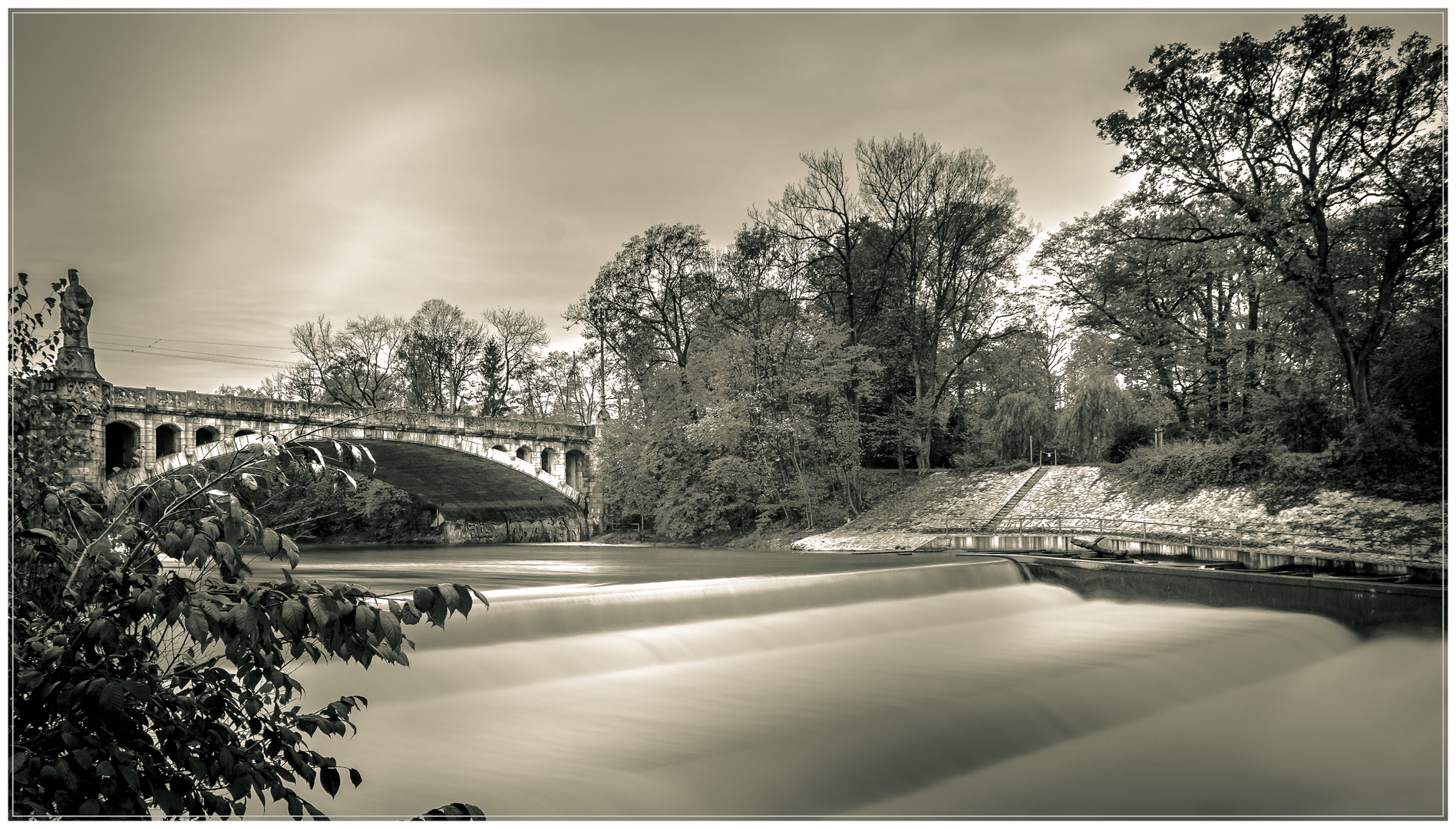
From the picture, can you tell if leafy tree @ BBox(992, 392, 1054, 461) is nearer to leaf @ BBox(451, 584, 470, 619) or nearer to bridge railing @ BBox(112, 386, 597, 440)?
bridge railing @ BBox(112, 386, 597, 440)

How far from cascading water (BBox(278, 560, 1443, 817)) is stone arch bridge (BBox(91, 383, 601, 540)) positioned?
47.8 feet

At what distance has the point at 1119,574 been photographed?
16.6 meters

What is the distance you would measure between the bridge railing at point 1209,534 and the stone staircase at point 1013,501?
0.20 feet

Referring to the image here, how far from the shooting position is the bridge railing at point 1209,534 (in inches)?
626

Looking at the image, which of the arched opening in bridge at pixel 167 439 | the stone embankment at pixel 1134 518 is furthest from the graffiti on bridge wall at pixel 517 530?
the arched opening in bridge at pixel 167 439

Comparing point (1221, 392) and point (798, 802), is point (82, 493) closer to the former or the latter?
point (798, 802)

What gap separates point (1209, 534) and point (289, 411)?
27004 millimetres

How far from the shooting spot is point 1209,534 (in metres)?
20.1

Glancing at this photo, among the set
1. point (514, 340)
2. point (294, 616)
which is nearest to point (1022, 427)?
point (514, 340)

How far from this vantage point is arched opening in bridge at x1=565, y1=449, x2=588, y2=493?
37.3 metres

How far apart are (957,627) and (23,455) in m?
11.2

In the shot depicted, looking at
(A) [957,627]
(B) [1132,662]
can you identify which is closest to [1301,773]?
(B) [1132,662]

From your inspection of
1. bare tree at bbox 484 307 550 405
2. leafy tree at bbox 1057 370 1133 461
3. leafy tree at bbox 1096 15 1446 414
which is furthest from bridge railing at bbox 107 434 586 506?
leafy tree at bbox 1096 15 1446 414

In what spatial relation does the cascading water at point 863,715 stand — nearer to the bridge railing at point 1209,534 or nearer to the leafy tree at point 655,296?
the bridge railing at point 1209,534
